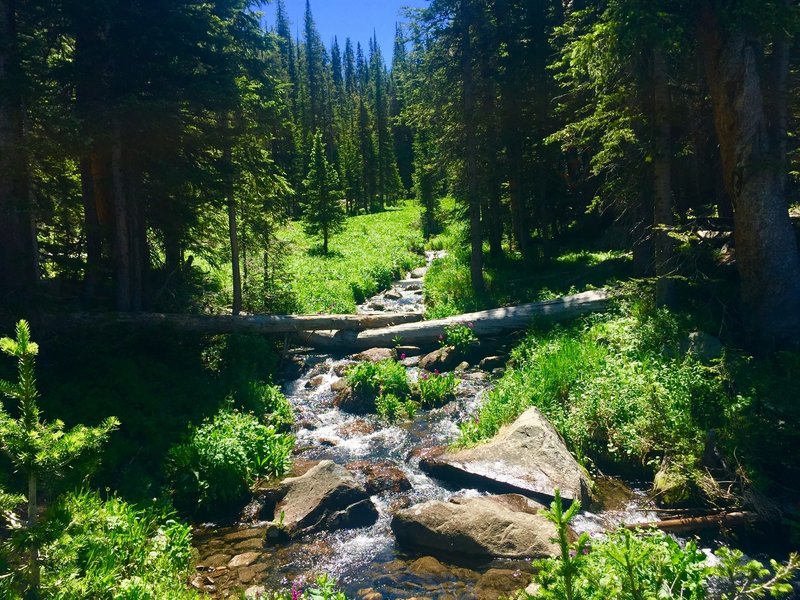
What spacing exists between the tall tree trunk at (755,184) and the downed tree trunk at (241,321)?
977 centimetres

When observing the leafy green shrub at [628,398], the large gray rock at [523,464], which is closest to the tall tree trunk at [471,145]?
the leafy green shrub at [628,398]

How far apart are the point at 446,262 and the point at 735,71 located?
17.7 meters

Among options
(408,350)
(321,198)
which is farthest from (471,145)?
(321,198)

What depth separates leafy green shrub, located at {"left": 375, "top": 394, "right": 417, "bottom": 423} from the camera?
11867 mm

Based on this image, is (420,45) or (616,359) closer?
(616,359)

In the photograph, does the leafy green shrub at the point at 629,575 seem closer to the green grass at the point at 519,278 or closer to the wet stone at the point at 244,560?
the wet stone at the point at 244,560

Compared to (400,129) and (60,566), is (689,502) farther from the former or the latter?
(400,129)

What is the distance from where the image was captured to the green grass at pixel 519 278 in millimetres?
17689

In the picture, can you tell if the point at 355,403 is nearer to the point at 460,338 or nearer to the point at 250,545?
the point at 460,338

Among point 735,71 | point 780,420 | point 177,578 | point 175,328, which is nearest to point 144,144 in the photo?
point 175,328

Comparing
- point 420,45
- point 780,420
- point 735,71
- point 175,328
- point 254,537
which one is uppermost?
point 420,45

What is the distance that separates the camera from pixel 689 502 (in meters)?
7.43

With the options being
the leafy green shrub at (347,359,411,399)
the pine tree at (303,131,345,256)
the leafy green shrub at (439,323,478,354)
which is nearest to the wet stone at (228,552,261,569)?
the leafy green shrub at (347,359,411,399)

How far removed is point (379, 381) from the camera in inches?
500
